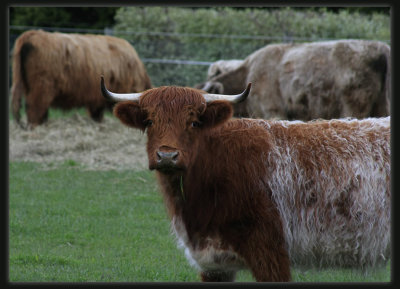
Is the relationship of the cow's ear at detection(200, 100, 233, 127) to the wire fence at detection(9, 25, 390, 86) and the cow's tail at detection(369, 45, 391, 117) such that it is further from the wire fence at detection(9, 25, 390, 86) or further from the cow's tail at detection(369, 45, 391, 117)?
the wire fence at detection(9, 25, 390, 86)

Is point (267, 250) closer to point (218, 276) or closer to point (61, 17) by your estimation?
point (218, 276)

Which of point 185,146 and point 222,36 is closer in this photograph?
point 185,146

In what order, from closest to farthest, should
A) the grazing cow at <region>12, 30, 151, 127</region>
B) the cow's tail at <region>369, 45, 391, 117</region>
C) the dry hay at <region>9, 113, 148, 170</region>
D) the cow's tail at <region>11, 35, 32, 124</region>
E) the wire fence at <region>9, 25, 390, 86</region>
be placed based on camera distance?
the cow's tail at <region>369, 45, 391, 117</region> → the dry hay at <region>9, 113, 148, 170</region> → the cow's tail at <region>11, 35, 32, 124</region> → the grazing cow at <region>12, 30, 151, 127</region> → the wire fence at <region>9, 25, 390, 86</region>

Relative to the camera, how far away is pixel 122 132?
516 inches

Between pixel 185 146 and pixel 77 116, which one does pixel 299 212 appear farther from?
pixel 77 116

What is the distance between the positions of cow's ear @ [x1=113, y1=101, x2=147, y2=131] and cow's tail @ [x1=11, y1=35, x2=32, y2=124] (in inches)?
331

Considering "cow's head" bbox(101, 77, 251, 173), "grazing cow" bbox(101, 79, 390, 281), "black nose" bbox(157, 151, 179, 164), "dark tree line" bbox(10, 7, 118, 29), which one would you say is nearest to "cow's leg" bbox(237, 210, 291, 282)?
"grazing cow" bbox(101, 79, 390, 281)

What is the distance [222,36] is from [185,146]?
1186 cm

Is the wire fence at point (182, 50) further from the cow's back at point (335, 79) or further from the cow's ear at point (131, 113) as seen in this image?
the cow's ear at point (131, 113)

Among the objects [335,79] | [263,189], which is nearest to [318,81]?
[335,79]

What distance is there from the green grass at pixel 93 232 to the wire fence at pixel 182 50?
641 centimetres

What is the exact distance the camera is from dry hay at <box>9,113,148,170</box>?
10.8m

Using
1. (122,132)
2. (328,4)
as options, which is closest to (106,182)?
(122,132)

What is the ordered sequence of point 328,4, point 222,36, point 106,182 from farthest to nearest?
1. point 222,36
2. point 106,182
3. point 328,4
